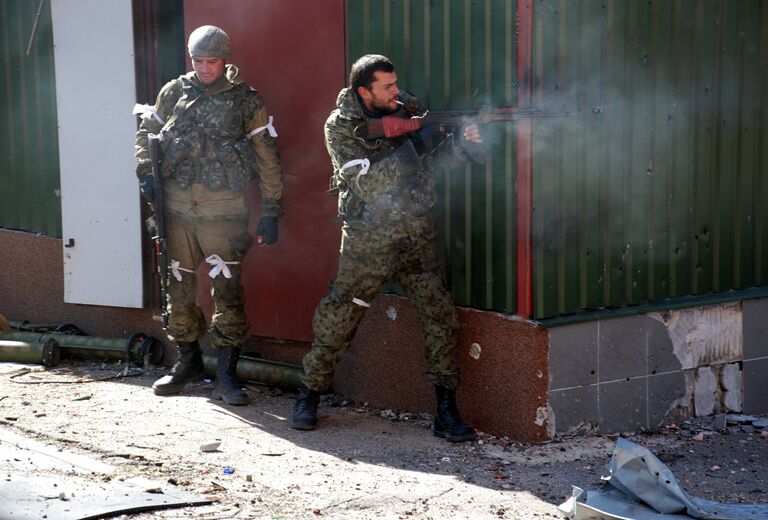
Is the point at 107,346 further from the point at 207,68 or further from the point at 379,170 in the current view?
the point at 379,170

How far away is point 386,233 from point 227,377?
5.52 ft

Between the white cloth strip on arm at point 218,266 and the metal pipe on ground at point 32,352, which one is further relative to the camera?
the metal pipe on ground at point 32,352

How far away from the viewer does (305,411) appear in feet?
22.9

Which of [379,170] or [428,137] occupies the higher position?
[428,137]

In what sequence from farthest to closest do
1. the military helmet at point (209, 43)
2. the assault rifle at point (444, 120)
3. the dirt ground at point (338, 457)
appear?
the military helmet at point (209, 43) → the assault rifle at point (444, 120) → the dirt ground at point (338, 457)

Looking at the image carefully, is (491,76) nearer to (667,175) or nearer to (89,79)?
(667,175)

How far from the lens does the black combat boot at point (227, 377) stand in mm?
7582

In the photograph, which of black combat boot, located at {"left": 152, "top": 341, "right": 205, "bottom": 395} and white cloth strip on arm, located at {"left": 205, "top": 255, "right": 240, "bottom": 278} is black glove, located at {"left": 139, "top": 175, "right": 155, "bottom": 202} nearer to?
white cloth strip on arm, located at {"left": 205, "top": 255, "right": 240, "bottom": 278}

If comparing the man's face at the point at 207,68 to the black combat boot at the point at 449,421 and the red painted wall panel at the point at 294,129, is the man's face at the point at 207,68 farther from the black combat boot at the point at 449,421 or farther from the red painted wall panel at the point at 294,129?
the black combat boot at the point at 449,421

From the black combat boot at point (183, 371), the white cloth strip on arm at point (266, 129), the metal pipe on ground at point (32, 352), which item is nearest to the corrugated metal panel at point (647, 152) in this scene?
the white cloth strip on arm at point (266, 129)

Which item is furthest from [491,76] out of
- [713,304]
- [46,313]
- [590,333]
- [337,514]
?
[46,313]

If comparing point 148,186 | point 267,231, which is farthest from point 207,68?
point 267,231

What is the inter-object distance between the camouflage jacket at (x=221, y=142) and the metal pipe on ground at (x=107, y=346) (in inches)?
62.7

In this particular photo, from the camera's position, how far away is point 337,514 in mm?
5512
